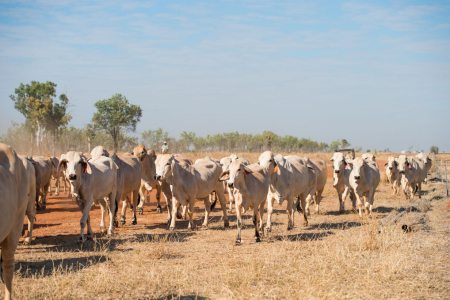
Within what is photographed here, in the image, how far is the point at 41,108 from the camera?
35.9 m

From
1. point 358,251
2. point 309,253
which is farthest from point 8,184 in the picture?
point 358,251

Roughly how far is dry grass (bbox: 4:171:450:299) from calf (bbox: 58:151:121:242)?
3.27 feet

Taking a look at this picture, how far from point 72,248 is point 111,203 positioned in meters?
2.39

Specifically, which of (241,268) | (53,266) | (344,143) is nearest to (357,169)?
(241,268)

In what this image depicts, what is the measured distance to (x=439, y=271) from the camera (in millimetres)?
6594

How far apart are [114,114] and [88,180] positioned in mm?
35846

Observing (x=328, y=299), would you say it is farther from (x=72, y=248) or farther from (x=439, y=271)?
(x=72, y=248)

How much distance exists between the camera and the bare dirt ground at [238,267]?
5805 mm

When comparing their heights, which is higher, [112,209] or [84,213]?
[84,213]

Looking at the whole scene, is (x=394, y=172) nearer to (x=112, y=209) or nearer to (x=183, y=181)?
(x=183, y=181)

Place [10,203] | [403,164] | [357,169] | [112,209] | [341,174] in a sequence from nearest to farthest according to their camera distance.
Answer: [10,203] < [112,209] < [357,169] < [341,174] < [403,164]

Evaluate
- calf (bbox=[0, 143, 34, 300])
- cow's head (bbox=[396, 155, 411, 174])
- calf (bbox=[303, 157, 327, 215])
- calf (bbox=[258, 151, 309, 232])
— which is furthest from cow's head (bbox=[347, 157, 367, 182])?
calf (bbox=[0, 143, 34, 300])

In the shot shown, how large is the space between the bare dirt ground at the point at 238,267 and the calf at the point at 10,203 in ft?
2.54

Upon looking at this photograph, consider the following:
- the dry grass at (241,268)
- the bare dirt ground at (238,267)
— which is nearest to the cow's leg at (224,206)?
the bare dirt ground at (238,267)
